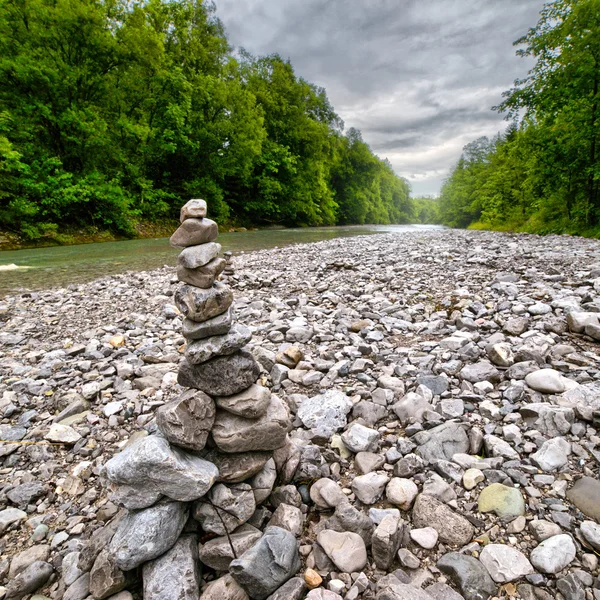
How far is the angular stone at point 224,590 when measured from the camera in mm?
1637

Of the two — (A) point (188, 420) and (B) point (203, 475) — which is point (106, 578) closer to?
(B) point (203, 475)

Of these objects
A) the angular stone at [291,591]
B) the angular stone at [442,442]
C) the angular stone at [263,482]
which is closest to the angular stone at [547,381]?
the angular stone at [442,442]

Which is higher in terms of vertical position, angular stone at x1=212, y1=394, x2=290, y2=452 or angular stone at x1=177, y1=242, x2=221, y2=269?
angular stone at x1=177, y1=242, x2=221, y2=269

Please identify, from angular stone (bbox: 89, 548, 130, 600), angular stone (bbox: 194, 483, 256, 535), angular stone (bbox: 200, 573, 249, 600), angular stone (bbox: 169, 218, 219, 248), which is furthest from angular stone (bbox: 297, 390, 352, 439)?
angular stone (bbox: 169, 218, 219, 248)

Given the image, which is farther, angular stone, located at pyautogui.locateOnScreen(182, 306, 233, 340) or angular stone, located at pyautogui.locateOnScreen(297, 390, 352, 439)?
angular stone, located at pyautogui.locateOnScreen(297, 390, 352, 439)

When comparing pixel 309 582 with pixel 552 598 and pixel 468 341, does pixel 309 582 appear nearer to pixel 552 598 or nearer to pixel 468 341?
pixel 552 598

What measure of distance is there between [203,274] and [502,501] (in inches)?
94.9

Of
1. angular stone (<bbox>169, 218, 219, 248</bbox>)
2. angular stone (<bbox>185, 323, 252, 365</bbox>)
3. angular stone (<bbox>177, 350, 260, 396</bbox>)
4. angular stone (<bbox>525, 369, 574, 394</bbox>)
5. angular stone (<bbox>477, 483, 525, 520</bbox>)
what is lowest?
angular stone (<bbox>477, 483, 525, 520</bbox>)

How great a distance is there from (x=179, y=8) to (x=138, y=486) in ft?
140

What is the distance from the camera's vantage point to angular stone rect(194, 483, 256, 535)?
187 centimetres

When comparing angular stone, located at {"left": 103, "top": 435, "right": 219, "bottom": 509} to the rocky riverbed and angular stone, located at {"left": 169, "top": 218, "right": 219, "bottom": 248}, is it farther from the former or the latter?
angular stone, located at {"left": 169, "top": 218, "right": 219, "bottom": 248}

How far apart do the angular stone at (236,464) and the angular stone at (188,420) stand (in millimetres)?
155

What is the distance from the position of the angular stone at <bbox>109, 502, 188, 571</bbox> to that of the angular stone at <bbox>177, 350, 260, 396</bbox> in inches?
26.9

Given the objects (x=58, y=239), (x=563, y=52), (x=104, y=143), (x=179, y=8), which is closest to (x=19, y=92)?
(x=104, y=143)
